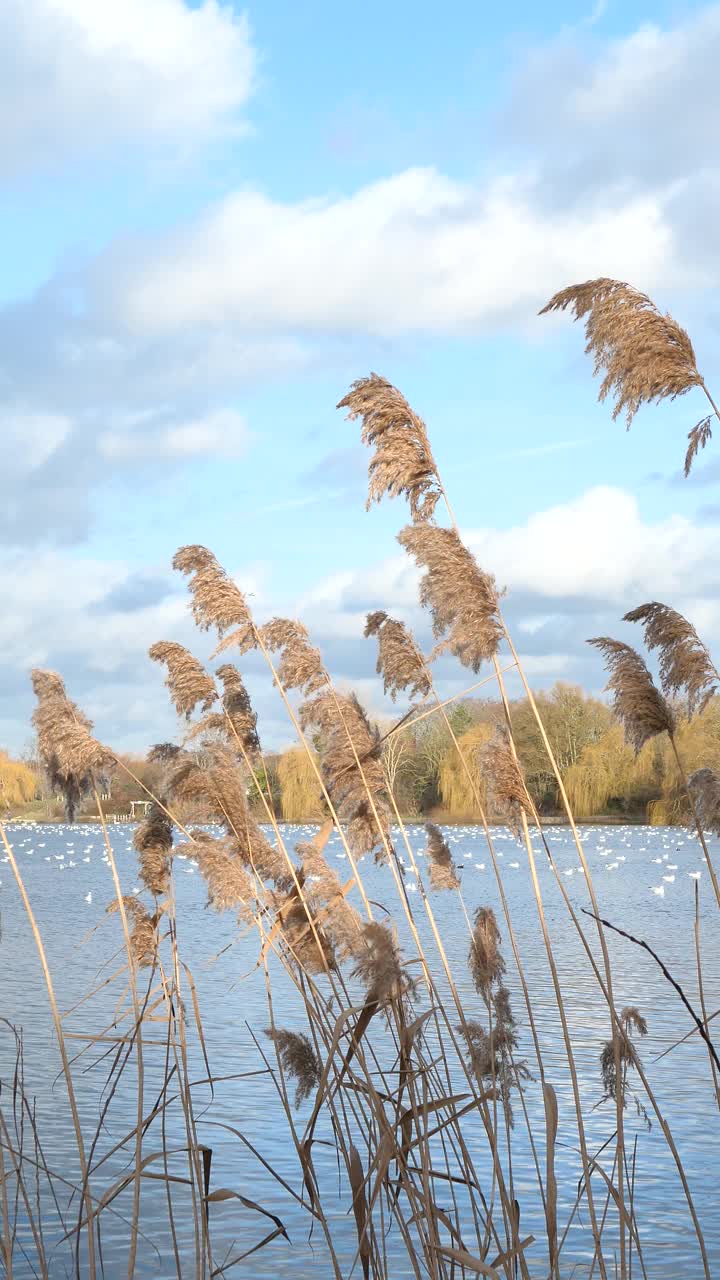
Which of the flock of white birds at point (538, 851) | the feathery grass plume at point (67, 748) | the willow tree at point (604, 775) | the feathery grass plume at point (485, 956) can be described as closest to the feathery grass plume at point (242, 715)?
the feathery grass plume at point (67, 748)

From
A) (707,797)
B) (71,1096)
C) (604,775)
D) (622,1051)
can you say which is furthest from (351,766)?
(604,775)

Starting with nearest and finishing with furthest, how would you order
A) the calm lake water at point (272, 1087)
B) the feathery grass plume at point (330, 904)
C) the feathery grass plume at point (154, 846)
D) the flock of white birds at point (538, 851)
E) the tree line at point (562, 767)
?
the feathery grass plume at point (330, 904)
the feathery grass plume at point (154, 846)
the calm lake water at point (272, 1087)
the flock of white birds at point (538, 851)
the tree line at point (562, 767)

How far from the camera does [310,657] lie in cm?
484

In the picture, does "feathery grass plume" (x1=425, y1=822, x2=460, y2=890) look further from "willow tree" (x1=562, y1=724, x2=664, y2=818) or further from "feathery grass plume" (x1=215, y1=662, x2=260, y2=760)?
"willow tree" (x1=562, y1=724, x2=664, y2=818)

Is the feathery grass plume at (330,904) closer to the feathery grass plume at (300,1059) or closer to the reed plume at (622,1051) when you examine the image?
the feathery grass plume at (300,1059)

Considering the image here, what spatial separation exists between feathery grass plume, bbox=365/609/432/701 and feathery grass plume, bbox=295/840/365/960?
2.21 ft

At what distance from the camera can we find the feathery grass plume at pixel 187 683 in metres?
4.59

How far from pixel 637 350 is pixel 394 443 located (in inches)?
32.7

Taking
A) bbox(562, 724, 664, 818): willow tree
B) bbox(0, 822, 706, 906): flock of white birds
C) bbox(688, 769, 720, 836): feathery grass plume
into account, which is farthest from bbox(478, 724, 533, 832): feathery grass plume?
bbox(562, 724, 664, 818): willow tree

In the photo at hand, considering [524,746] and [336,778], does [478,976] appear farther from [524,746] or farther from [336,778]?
[524,746]

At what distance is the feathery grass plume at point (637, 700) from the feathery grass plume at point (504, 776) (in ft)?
1.28

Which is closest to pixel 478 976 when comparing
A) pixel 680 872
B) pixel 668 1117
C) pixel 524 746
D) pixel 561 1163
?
pixel 561 1163

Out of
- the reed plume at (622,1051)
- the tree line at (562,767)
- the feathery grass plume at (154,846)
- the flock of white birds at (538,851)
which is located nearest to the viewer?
the reed plume at (622,1051)

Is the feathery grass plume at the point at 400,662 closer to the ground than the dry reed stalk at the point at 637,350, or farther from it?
closer to the ground
